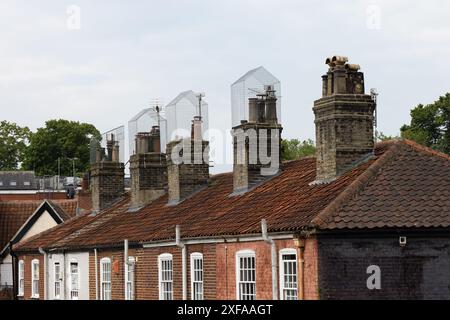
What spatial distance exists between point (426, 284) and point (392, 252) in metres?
1.10

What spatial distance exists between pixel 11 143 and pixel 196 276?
4206 inches

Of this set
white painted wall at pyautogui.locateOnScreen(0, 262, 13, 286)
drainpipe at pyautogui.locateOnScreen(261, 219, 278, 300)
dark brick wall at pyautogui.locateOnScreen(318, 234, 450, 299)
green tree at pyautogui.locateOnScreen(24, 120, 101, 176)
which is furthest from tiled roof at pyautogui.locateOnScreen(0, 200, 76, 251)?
green tree at pyautogui.locateOnScreen(24, 120, 101, 176)

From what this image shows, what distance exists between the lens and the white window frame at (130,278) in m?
38.7

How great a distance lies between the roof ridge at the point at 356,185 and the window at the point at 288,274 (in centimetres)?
157

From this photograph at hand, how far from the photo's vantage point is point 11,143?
13800 centimetres

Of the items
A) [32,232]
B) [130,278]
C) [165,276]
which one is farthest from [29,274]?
[165,276]

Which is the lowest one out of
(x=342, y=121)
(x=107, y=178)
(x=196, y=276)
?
(x=196, y=276)

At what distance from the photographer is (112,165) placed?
2132 inches

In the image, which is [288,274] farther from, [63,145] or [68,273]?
[63,145]

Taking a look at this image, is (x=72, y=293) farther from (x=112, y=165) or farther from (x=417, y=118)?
(x=417, y=118)

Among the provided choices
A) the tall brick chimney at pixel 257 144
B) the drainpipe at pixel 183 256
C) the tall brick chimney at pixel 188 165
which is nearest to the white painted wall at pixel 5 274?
the tall brick chimney at pixel 188 165

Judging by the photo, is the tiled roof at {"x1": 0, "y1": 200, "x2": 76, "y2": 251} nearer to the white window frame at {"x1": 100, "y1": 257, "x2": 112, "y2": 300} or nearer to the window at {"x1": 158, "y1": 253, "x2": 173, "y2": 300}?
the white window frame at {"x1": 100, "y1": 257, "x2": 112, "y2": 300}

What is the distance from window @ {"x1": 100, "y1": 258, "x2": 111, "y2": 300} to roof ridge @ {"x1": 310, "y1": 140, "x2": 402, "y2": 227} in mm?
14305
